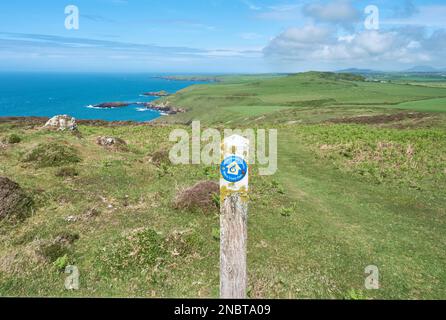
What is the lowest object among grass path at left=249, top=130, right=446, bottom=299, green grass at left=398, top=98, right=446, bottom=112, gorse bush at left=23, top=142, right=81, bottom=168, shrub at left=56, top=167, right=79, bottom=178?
grass path at left=249, top=130, right=446, bottom=299

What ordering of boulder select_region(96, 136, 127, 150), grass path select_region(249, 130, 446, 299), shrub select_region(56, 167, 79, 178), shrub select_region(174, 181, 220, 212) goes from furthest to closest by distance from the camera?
1. boulder select_region(96, 136, 127, 150)
2. shrub select_region(56, 167, 79, 178)
3. shrub select_region(174, 181, 220, 212)
4. grass path select_region(249, 130, 446, 299)

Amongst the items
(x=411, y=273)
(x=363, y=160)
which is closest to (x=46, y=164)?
(x=411, y=273)

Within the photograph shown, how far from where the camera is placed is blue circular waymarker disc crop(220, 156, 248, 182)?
618 centimetres

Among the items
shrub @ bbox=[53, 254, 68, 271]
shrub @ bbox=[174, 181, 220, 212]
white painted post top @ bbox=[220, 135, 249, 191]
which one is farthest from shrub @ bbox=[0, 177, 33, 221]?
white painted post top @ bbox=[220, 135, 249, 191]

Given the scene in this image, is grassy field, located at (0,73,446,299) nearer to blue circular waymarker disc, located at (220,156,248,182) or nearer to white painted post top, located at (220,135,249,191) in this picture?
white painted post top, located at (220,135,249,191)

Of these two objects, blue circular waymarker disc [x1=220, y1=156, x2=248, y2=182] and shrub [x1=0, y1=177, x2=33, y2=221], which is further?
shrub [x1=0, y1=177, x2=33, y2=221]

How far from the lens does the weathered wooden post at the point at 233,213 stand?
6172mm

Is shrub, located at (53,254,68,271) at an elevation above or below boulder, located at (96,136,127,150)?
below

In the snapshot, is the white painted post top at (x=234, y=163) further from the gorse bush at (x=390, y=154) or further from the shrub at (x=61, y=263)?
the gorse bush at (x=390, y=154)

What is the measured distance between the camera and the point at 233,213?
641 cm

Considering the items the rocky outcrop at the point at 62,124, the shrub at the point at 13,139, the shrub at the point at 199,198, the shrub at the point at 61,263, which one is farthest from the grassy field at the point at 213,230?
the rocky outcrop at the point at 62,124

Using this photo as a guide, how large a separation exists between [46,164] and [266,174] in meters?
15.3

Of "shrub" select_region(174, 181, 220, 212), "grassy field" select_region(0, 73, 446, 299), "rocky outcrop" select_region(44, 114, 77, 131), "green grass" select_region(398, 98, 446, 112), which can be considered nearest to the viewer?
"grassy field" select_region(0, 73, 446, 299)
